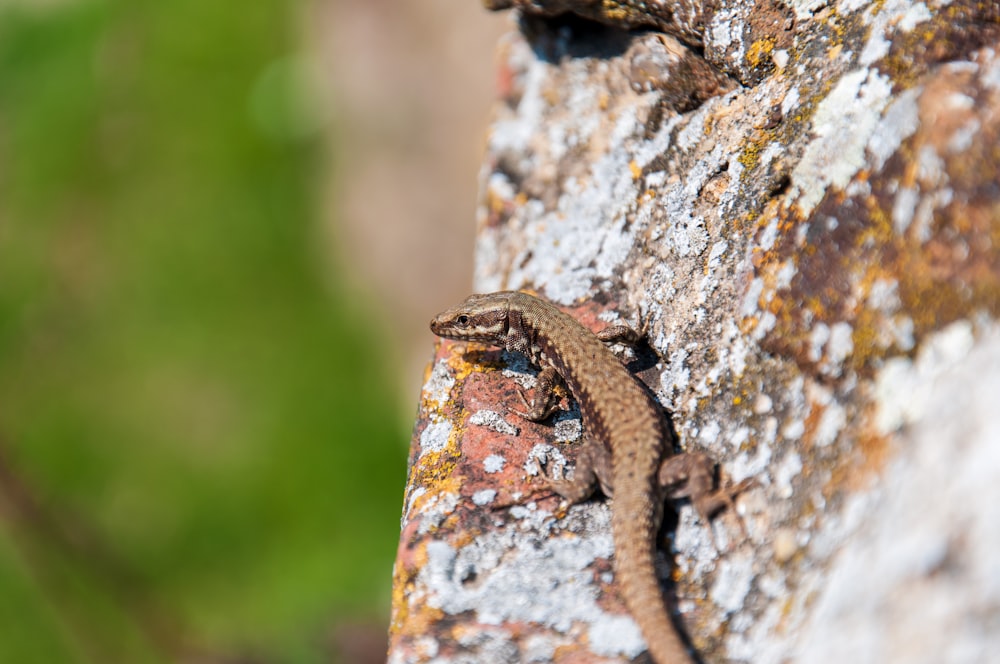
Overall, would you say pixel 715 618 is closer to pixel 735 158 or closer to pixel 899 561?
pixel 899 561

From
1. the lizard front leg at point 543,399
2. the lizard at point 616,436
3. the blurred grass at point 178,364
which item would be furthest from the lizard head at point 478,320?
the blurred grass at point 178,364

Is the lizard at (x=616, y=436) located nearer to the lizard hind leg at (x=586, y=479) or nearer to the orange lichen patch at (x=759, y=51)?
the lizard hind leg at (x=586, y=479)

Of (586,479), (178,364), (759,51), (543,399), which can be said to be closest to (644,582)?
(586,479)

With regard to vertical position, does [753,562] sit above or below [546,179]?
below

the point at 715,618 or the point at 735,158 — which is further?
the point at 735,158

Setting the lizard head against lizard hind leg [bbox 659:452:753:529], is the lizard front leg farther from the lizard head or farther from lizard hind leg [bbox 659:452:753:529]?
lizard hind leg [bbox 659:452:753:529]

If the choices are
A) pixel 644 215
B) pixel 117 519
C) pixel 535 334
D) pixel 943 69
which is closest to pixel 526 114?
pixel 644 215
